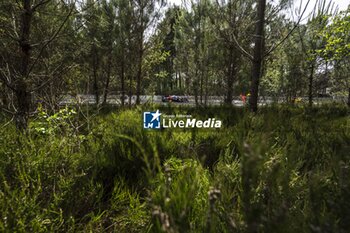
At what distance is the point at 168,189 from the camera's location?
98cm

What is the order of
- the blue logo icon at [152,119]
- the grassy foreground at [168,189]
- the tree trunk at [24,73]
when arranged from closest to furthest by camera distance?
the grassy foreground at [168,189] < the tree trunk at [24,73] < the blue logo icon at [152,119]

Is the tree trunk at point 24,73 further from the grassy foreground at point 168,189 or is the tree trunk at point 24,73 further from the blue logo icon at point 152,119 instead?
the blue logo icon at point 152,119

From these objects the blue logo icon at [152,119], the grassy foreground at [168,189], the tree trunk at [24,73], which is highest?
the tree trunk at [24,73]

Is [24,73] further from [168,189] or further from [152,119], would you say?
[168,189]

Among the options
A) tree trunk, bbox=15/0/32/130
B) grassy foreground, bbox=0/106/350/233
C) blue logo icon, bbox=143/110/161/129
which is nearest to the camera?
grassy foreground, bbox=0/106/350/233

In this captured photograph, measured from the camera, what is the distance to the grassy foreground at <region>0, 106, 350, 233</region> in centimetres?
94

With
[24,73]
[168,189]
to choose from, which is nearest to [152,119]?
[24,73]

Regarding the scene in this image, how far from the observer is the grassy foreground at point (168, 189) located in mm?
937

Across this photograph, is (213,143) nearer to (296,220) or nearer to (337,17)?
(296,220)

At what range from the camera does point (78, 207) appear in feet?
5.31

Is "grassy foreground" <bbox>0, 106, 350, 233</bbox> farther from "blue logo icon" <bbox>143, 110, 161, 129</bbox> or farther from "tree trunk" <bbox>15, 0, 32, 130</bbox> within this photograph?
"blue logo icon" <bbox>143, 110, 161, 129</bbox>

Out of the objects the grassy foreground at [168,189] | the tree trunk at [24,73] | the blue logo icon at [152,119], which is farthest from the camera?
the blue logo icon at [152,119]

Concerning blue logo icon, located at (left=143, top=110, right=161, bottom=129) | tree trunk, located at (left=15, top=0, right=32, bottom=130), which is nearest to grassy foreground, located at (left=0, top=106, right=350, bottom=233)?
tree trunk, located at (left=15, top=0, right=32, bottom=130)

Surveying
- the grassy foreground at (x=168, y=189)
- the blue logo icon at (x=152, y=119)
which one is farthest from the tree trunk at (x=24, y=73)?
the blue logo icon at (x=152, y=119)
